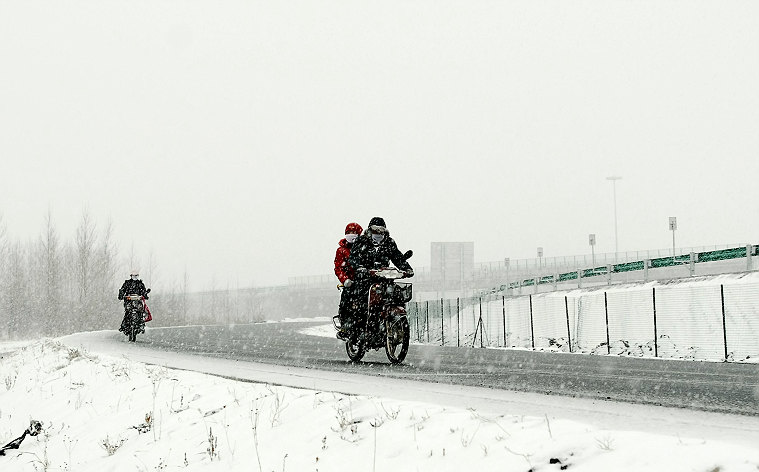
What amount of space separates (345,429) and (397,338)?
5.49 meters

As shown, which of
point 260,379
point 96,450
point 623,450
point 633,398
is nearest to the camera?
point 623,450

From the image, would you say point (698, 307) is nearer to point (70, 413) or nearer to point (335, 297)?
point (70, 413)

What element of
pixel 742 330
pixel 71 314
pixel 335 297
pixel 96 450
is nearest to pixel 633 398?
pixel 96 450

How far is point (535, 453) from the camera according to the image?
15.7 ft

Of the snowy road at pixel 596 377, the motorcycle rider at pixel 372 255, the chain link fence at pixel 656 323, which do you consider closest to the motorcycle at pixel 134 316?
the snowy road at pixel 596 377

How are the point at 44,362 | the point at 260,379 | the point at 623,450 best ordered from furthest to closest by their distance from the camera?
the point at 44,362 → the point at 260,379 → the point at 623,450

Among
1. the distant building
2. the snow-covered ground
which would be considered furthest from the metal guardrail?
the distant building

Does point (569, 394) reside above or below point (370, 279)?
below

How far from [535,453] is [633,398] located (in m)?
2.79

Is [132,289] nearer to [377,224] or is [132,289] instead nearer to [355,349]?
[355,349]

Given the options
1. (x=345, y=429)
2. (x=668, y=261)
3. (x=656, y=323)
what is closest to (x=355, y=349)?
(x=345, y=429)

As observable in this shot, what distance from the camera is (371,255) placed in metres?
11.5

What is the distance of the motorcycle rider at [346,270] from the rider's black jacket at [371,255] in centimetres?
25

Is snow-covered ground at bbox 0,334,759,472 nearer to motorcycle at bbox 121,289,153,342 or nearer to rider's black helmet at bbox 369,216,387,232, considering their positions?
rider's black helmet at bbox 369,216,387,232
